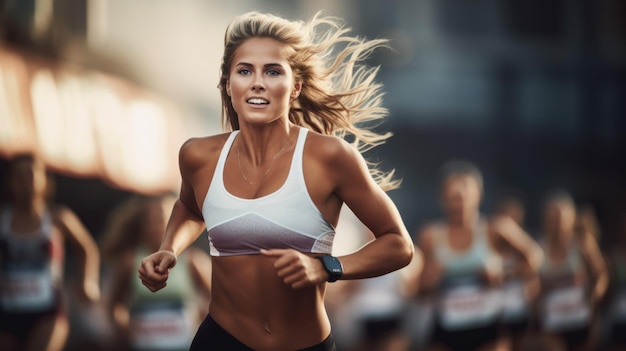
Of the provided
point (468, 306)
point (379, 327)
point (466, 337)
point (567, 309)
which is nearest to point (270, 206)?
point (468, 306)

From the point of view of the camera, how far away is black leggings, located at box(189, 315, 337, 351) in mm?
3469

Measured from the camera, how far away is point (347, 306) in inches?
465

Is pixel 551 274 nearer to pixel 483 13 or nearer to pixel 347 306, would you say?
pixel 347 306

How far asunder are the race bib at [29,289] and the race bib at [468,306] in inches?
114

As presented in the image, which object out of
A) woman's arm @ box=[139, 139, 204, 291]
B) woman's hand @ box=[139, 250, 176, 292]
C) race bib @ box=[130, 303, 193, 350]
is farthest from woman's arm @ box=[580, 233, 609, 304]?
woman's hand @ box=[139, 250, 176, 292]

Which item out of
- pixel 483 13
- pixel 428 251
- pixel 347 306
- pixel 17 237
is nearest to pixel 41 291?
pixel 17 237

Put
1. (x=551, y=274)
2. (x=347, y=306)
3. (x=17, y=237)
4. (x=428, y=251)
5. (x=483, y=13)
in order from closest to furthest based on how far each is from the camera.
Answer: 1. (x=17, y=237)
2. (x=428, y=251)
3. (x=551, y=274)
4. (x=347, y=306)
5. (x=483, y=13)

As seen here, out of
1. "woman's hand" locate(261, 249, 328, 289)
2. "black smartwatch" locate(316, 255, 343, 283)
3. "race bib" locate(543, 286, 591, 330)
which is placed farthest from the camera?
"race bib" locate(543, 286, 591, 330)

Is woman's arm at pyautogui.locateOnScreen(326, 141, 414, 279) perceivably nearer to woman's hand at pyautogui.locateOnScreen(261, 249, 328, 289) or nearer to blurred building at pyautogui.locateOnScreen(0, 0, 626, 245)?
woman's hand at pyautogui.locateOnScreen(261, 249, 328, 289)

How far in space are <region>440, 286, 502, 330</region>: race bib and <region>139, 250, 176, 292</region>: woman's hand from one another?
5.20 metres

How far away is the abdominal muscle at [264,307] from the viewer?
3445mm

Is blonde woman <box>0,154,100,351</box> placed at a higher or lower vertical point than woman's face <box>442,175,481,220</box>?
lower

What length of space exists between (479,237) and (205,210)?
5081 mm

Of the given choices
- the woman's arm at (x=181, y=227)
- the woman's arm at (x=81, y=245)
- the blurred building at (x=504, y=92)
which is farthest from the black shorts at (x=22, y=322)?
the blurred building at (x=504, y=92)
